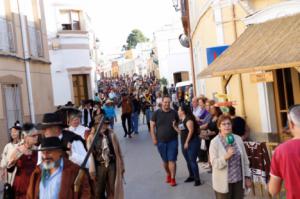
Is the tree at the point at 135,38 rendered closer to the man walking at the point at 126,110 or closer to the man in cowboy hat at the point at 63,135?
the man walking at the point at 126,110

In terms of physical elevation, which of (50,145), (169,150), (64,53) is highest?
(64,53)

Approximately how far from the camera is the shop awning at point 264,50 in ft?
27.0

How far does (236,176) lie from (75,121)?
8.57 feet

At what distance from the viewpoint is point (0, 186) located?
35.4 feet

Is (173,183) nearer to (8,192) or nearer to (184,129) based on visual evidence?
(184,129)

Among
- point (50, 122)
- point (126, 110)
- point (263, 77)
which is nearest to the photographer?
point (50, 122)

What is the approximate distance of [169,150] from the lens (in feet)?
32.4

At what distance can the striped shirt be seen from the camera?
6.33 meters

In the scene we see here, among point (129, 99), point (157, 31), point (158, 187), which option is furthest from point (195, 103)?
point (157, 31)

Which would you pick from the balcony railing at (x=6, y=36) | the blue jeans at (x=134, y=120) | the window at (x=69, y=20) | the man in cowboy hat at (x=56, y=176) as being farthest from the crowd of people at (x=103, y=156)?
the window at (x=69, y=20)

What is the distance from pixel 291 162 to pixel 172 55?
141 feet

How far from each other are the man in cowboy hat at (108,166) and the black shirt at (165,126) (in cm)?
247

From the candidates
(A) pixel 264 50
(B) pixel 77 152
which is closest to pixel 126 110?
(A) pixel 264 50

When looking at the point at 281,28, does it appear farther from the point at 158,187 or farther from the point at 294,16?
the point at 158,187
